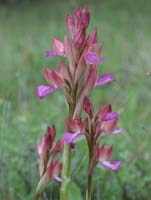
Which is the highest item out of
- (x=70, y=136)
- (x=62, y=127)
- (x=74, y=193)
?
(x=70, y=136)

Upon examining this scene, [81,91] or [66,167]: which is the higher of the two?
[81,91]

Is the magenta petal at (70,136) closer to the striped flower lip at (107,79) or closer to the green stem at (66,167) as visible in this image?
the green stem at (66,167)

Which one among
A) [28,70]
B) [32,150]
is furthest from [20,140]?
[28,70]

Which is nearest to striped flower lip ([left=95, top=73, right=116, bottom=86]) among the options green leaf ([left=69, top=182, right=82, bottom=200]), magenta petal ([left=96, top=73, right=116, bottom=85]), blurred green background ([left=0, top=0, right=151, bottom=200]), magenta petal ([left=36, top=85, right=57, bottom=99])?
magenta petal ([left=96, top=73, right=116, bottom=85])

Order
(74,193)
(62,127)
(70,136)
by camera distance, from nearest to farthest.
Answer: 1. (70,136)
2. (74,193)
3. (62,127)

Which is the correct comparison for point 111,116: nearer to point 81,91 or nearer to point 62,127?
point 81,91

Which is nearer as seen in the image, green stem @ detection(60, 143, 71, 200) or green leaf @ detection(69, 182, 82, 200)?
green stem @ detection(60, 143, 71, 200)

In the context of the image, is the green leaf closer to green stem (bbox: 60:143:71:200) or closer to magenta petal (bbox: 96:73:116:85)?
green stem (bbox: 60:143:71:200)

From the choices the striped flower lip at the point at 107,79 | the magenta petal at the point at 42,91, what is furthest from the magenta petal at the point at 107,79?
the magenta petal at the point at 42,91

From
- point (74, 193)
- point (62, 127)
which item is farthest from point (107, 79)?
point (62, 127)

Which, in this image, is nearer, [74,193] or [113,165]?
[113,165]

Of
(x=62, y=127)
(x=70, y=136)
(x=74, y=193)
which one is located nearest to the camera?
(x=70, y=136)
